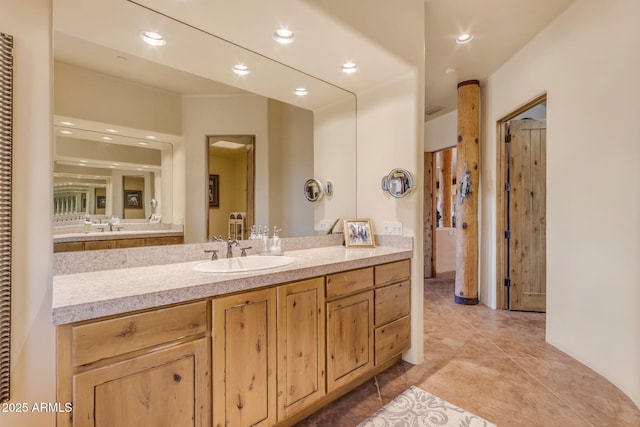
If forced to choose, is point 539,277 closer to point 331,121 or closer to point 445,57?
point 445,57

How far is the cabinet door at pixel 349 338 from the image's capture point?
1.74m

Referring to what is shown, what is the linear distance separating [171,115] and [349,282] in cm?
151

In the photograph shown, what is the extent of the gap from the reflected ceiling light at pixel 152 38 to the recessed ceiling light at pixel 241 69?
43cm

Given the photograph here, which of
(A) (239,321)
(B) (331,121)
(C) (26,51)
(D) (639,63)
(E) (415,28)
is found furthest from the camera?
(B) (331,121)

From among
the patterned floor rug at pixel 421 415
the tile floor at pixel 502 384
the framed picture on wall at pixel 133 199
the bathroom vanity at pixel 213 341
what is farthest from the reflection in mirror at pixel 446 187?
the framed picture on wall at pixel 133 199

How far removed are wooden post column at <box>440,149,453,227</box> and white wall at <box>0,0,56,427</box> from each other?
6659 mm

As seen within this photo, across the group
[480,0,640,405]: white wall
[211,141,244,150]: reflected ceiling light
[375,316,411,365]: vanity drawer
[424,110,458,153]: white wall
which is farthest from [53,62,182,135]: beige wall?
[424,110,458,153]: white wall

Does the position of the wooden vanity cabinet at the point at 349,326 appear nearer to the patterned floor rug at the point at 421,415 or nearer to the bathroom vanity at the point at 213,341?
the bathroom vanity at the point at 213,341

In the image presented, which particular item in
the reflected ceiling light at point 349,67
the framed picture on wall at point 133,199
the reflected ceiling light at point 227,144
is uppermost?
the reflected ceiling light at point 349,67

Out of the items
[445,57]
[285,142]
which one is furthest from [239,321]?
[445,57]

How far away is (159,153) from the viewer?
1.81m

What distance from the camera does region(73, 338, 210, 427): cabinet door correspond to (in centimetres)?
99

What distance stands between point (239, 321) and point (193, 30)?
5.28 ft

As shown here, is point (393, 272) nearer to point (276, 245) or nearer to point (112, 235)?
point (276, 245)
